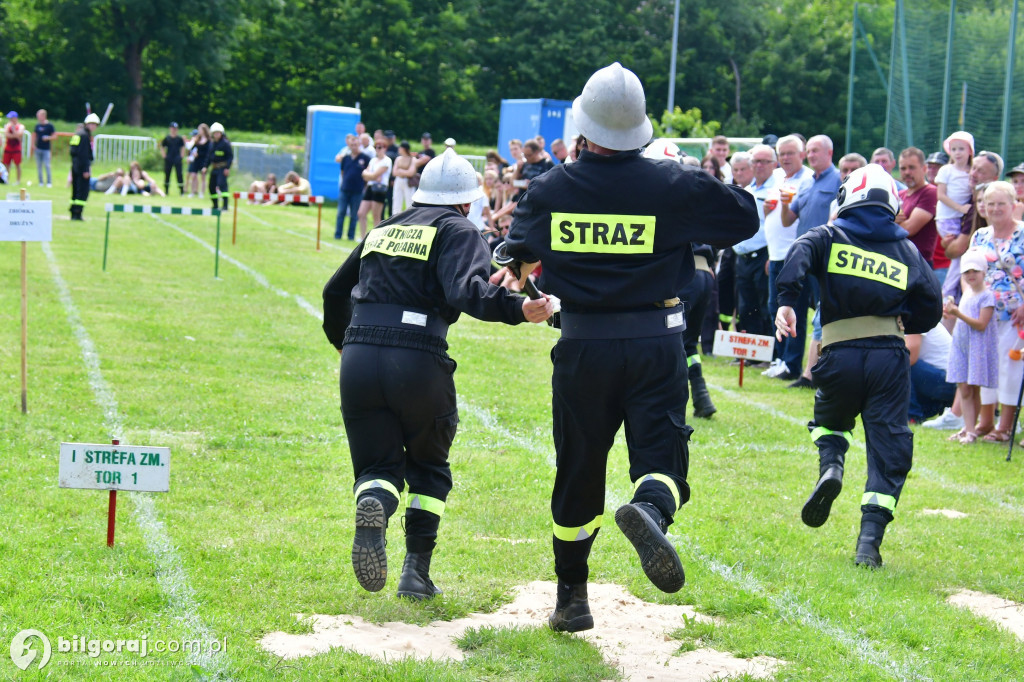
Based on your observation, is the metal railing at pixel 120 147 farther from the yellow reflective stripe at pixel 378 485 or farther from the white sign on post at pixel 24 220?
the yellow reflective stripe at pixel 378 485

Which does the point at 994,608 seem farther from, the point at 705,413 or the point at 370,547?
the point at 705,413

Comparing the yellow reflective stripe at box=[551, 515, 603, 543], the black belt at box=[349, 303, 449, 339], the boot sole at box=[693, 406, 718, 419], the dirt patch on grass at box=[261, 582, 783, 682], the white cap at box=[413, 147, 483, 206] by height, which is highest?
the white cap at box=[413, 147, 483, 206]

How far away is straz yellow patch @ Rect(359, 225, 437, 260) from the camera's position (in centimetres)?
509

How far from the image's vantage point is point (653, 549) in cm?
431

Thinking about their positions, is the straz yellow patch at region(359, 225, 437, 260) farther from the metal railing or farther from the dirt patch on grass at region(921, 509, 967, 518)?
the metal railing

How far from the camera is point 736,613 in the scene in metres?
5.29


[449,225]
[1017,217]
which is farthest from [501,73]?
[449,225]

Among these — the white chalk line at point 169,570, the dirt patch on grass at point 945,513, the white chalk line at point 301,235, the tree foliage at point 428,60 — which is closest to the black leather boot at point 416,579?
the white chalk line at point 169,570

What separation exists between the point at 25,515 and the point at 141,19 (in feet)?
187

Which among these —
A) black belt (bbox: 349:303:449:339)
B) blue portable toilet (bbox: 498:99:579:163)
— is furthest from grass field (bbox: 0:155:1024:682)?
blue portable toilet (bbox: 498:99:579:163)

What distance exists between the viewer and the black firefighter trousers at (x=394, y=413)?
5082 millimetres

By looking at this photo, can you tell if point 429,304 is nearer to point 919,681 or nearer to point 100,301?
point 919,681

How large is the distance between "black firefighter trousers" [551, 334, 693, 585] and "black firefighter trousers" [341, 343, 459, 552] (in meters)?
0.63

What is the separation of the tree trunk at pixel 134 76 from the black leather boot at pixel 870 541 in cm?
5793
